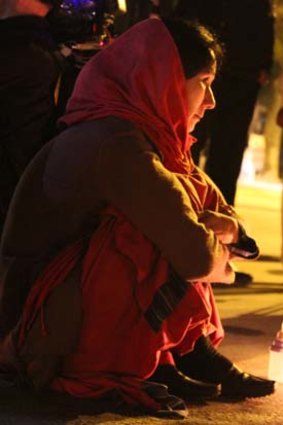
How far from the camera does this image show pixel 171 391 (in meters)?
4.12

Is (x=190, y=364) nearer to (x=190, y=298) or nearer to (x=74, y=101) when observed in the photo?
(x=190, y=298)

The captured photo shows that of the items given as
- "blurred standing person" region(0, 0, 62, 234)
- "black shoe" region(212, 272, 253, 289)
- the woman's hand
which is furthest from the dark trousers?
the woman's hand

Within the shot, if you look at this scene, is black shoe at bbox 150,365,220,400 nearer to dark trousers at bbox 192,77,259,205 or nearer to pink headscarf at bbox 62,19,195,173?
pink headscarf at bbox 62,19,195,173

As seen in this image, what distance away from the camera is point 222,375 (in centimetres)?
425

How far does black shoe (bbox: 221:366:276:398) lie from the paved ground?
4 cm

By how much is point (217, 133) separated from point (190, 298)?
3696 mm

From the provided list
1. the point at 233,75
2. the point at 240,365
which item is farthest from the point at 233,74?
the point at 240,365

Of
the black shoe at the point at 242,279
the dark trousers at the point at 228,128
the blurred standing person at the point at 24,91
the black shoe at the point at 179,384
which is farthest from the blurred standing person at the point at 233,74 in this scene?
the black shoe at the point at 179,384

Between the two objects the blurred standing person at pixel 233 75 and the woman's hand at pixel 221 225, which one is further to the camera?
the blurred standing person at pixel 233 75

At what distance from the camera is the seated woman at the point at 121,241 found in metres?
3.82

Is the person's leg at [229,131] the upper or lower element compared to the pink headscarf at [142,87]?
lower

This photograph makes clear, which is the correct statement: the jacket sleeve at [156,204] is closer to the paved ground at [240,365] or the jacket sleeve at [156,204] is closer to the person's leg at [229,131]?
the paved ground at [240,365]

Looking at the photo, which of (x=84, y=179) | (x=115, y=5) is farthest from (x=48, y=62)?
(x=84, y=179)

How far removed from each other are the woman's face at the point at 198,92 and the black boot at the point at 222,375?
86cm
